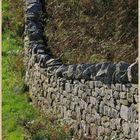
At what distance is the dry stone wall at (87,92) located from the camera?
7.15 m

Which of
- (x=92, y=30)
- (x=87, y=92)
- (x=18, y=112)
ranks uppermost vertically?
(x=92, y=30)

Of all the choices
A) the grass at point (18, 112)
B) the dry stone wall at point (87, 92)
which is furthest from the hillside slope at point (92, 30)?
the grass at point (18, 112)

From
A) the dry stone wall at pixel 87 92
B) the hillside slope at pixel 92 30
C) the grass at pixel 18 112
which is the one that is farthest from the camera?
the hillside slope at pixel 92 30

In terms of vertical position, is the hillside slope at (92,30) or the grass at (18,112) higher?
the hillside slope at (92,30)

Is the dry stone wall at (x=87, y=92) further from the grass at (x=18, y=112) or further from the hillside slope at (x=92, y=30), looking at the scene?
the hillside slope at (x=92, y=30)

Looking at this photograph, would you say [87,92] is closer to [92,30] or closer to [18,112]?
[18,112]

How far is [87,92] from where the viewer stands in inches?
342

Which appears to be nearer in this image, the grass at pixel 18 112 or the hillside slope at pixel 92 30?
the grass at pixel 18 112

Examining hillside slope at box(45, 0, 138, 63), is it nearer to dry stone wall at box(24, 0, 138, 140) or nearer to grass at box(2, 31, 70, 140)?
dry stone wall at box(24, 0, 138, 140)

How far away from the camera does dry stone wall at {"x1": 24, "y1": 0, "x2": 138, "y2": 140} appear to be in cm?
715

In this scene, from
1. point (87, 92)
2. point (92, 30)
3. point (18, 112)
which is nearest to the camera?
point (87, 92)

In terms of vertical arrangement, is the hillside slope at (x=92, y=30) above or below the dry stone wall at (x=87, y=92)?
above

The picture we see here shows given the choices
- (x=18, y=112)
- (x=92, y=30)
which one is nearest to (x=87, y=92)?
(x=18, y=112)

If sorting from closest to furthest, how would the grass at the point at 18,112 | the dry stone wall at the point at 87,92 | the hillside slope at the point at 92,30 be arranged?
the dry stone wall at the point at 87,92
the grass at the point at 18,112
the hillside slope at the point at 92,30
